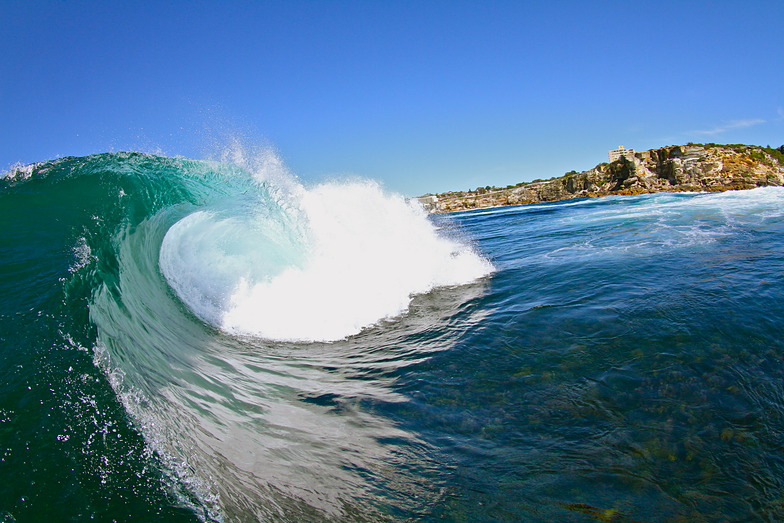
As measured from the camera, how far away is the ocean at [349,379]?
2395 millimetres

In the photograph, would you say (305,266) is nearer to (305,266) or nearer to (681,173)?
(305,266)

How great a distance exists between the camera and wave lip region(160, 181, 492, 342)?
7.12 metres

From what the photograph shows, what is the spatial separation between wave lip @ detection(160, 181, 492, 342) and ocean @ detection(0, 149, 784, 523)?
7 cm

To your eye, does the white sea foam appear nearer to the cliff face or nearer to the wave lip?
the wave lip

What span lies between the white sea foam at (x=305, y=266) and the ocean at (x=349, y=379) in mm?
77

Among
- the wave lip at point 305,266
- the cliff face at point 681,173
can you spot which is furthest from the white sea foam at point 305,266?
the cliff face at point 681,173

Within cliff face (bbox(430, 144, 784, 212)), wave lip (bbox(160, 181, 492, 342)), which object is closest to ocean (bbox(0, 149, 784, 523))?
wave lip (bbox(160, 181, 492, 342))

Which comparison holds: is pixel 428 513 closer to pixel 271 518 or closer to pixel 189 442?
pixel 271 518

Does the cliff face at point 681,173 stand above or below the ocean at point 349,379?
above

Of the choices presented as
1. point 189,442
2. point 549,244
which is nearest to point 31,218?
point 189,442

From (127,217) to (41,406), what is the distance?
5500 millimetres

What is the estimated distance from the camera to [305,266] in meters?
8.84

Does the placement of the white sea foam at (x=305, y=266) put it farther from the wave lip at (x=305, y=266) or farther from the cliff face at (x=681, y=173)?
the cliff face at (x=681, y=173)

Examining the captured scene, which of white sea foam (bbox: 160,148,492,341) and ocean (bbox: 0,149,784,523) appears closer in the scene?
ocean (bbox: 0,149,784,523)
